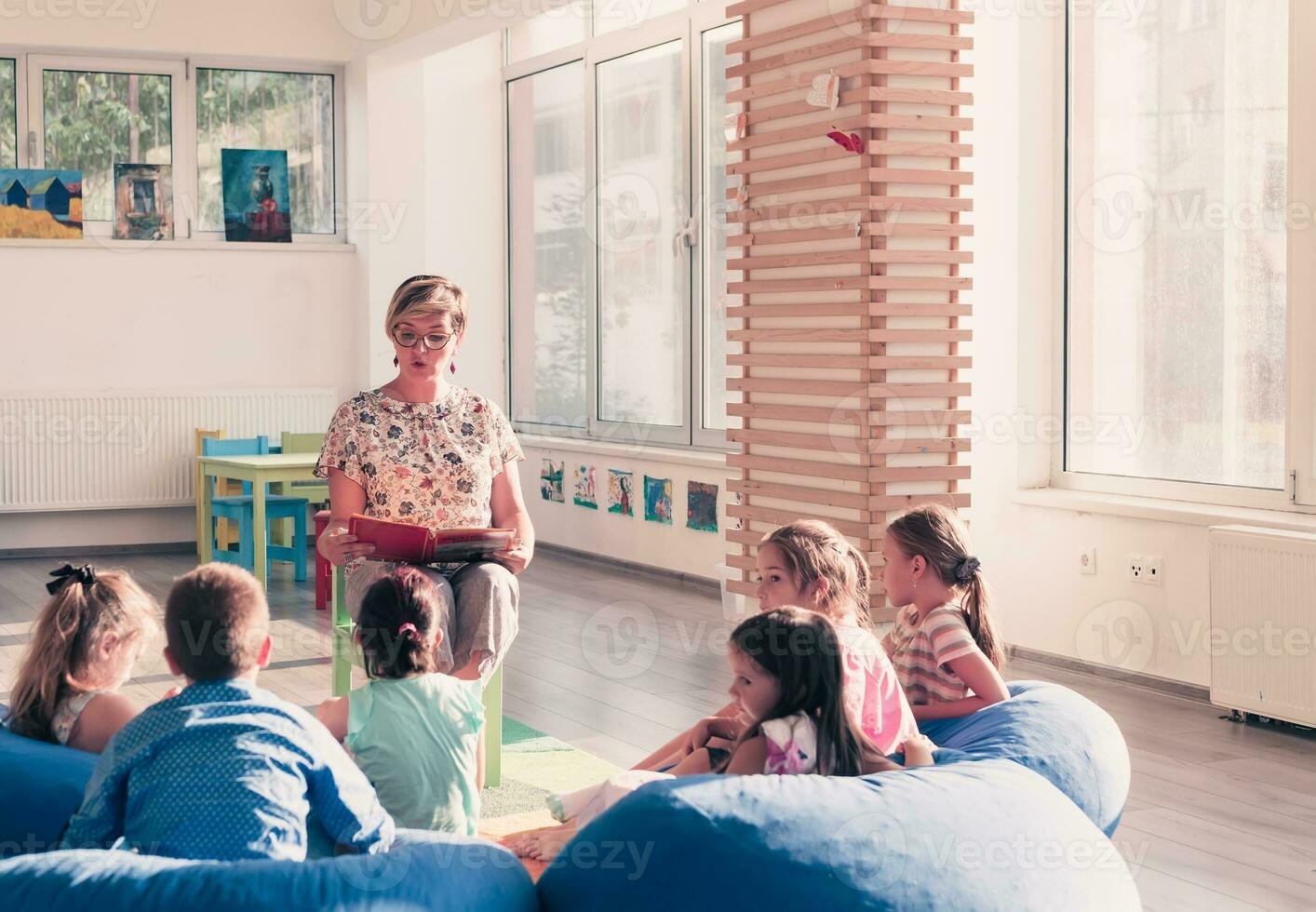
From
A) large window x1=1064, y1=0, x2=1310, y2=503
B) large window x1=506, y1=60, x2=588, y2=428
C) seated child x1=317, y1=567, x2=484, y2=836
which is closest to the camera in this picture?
seated child x1=317, y1=567, x2=484, y2=836

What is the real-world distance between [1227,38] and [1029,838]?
336 centimetres

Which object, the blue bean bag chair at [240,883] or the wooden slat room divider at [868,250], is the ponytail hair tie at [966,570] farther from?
the wooden slat room divider at [868,250]

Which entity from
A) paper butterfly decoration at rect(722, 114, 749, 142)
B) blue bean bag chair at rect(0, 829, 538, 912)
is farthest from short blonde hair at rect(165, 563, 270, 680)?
paper butterfly decoration at rect(722, 114, 749, 142)

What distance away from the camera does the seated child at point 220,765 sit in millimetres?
2043

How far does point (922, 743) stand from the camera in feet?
9.00

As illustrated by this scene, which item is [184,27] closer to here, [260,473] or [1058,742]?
[260,473]

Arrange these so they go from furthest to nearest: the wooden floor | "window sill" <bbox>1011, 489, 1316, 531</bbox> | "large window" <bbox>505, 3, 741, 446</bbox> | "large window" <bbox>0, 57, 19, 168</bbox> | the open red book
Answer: "large window" <bbox>0, 57, 19, 168</bbox> < "large window" <bbox>505, 3, 741, 446</bbox> < "window sill" <bbox>1011, 489, 1316, 531</bbox> < the open red book < the wooden floor

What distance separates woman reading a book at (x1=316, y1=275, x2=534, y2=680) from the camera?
3.55 metres

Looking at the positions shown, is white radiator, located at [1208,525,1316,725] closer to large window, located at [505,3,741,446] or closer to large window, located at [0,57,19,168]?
large window, located at [505,3,741,446]

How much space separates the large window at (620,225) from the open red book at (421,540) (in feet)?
12.0

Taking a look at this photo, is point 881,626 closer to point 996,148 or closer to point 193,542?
point 996,148

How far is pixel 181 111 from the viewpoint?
8.60 meters

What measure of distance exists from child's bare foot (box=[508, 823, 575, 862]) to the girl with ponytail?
0.79m

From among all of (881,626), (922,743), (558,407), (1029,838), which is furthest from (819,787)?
(558,407)
